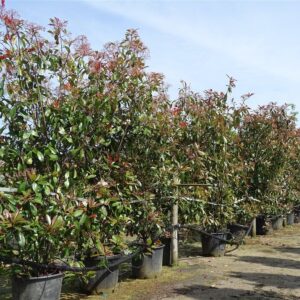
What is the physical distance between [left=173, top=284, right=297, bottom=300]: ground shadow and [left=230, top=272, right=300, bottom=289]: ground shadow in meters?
0.45

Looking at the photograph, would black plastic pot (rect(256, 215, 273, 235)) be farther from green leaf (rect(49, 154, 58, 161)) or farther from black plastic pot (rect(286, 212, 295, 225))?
green leaf (rect(49, 154, 58, 161))

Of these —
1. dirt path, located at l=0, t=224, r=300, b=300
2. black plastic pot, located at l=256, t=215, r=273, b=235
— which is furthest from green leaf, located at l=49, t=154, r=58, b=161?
black plastic pot, located at l=256, t=215, r=273, b=235

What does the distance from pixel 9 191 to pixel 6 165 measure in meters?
0.46

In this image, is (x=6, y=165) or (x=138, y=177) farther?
(x=138, y=177)

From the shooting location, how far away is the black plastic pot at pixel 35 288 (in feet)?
13.1

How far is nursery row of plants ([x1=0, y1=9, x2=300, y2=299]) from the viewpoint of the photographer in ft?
12.9

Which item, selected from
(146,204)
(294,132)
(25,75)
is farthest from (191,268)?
(294,132)

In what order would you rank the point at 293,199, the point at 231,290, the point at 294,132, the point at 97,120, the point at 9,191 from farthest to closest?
the point at 293,199 → the point at 294,132 → the point at 231,290 → the point at 97,120 → the point at 9,191

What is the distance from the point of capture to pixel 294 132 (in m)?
10.6

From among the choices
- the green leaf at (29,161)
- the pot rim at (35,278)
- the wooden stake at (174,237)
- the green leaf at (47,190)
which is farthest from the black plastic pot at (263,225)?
the green leaf at (47,190)

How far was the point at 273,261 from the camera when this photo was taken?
744 cm

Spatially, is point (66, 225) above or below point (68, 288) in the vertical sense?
above

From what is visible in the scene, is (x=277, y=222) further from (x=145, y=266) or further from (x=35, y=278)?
(x=35, y=278)

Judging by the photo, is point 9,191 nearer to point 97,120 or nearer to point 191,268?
point 97,120
